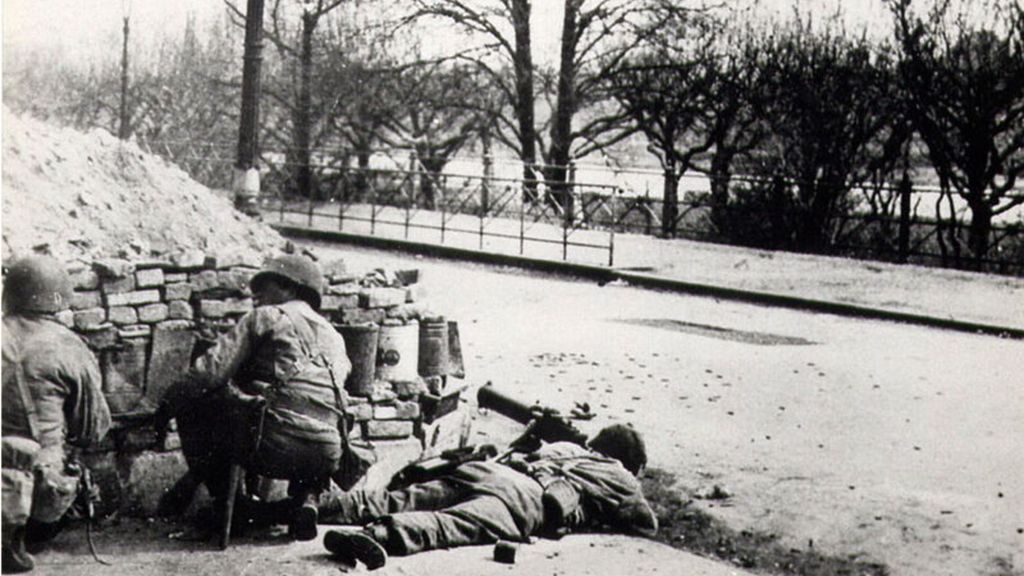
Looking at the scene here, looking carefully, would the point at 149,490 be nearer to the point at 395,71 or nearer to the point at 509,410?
the point at 509,410

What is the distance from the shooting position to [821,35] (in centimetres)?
2425

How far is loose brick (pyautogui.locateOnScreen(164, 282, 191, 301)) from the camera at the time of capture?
23.2ft

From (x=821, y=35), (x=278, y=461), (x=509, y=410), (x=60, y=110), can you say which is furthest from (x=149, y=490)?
(x=821, y=35)

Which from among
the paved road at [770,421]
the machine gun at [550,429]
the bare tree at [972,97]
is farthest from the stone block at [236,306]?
the bare tree at [972,97]

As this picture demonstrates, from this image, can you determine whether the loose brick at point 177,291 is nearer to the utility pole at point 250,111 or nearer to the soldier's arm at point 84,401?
the soldier's arm at point 84,401

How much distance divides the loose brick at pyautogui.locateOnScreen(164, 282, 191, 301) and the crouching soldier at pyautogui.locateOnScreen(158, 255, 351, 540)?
2.91ft

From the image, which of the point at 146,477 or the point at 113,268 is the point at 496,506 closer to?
the point at 146,477

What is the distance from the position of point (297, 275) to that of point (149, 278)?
103 centimetres

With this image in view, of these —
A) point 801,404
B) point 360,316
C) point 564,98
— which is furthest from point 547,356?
point 564,98

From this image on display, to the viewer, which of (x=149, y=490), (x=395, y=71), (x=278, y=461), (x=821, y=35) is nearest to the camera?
(x=278, y=461)

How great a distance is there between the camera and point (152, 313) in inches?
275

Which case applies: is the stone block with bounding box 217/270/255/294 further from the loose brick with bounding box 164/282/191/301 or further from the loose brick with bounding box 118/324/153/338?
the loose brick with bounding box 118/324/153/338

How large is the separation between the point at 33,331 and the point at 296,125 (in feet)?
83.9

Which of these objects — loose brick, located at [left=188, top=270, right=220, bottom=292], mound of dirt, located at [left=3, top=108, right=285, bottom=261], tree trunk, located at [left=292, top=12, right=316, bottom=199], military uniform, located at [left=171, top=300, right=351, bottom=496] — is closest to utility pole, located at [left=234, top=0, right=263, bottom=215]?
mound of dirt, located at [left=3, top=108, right=285, bottom=261]
